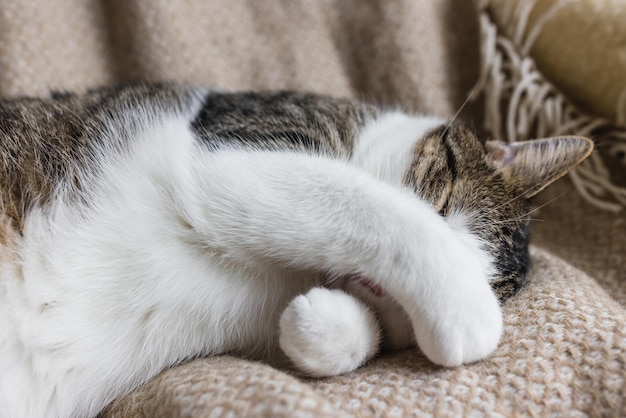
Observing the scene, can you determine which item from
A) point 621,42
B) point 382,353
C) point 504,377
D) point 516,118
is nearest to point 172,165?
point 382,353

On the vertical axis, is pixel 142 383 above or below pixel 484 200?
below

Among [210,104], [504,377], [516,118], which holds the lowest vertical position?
[504,377]

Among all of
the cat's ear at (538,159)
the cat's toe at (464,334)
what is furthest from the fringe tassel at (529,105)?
the cat's toe at (464,334)

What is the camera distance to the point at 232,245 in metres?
0.91

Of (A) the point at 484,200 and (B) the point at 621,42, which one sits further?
(B) the point at 621,42

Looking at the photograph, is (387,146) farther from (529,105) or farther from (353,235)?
(529,105)

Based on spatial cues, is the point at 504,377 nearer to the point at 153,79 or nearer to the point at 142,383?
the point at 142,383

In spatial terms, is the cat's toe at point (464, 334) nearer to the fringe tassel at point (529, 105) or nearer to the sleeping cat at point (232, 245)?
the sleeping cat at point (232, 245)

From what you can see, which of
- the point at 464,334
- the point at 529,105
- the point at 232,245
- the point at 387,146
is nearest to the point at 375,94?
the point at 529,105

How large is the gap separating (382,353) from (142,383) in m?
0.43

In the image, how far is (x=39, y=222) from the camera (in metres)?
0.92

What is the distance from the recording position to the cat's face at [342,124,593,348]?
3.29 ft

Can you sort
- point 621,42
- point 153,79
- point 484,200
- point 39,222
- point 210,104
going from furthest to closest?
point 153,79 < point 621,42 < point 210,104 < point 484,200 < point 39,222

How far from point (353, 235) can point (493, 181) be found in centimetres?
42
